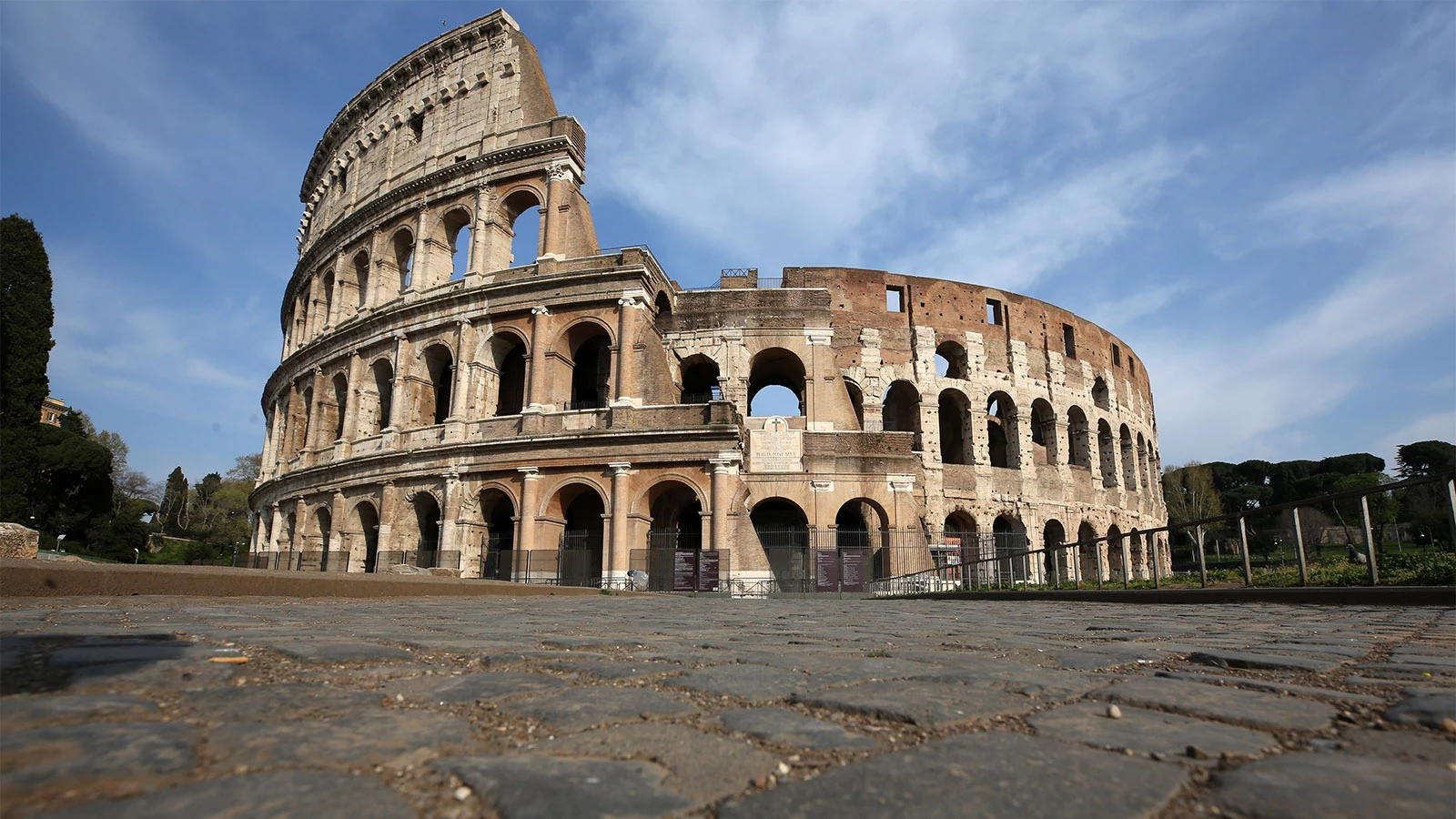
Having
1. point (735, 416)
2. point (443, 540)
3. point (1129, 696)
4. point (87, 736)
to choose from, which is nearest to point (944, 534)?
point (735, 416)

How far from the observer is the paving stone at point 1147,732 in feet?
5.19

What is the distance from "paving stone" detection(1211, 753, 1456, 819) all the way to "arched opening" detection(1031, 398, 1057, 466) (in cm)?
2709

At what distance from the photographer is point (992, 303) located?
2761 centimetres

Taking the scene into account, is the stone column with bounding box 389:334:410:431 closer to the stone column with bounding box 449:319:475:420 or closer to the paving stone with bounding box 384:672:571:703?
the stone column with bounding box 449:319:475:420

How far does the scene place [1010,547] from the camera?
2147 centimetres

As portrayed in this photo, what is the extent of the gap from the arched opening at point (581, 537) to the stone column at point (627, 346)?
264 centimetres

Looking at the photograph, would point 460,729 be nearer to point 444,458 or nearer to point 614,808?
point 614,808

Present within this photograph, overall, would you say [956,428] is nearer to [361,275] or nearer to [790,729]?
[361,275]

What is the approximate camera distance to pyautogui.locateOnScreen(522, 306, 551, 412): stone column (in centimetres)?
2027

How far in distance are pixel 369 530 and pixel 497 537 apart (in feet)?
19.1

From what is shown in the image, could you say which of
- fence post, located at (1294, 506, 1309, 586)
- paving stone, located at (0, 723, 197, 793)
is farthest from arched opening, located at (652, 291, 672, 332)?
paving stone, located at (0, 723, 197, 793)

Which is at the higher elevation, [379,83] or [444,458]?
[379,83]

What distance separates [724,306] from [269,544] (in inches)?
686

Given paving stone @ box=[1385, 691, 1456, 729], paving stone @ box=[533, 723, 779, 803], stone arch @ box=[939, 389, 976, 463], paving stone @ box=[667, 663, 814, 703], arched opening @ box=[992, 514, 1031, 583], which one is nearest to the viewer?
paving stone @ box=[533, 723, 779, 803]
